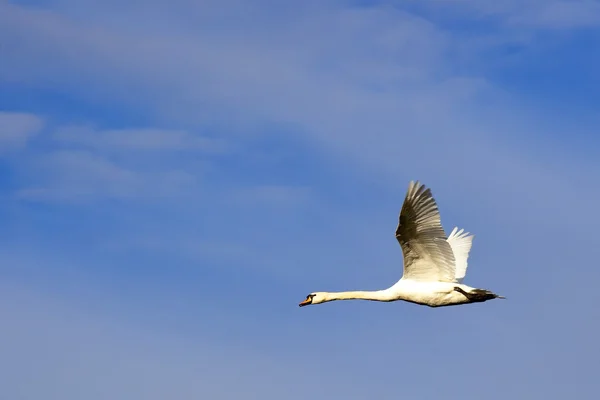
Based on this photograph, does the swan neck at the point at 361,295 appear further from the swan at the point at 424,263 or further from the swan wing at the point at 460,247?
the swan wing at the point at 460,247

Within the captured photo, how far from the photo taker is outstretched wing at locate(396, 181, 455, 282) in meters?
38.0

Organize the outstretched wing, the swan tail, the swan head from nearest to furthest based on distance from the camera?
the outstretched wing, the swan tail, the swan head

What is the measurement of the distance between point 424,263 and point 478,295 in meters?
2.08

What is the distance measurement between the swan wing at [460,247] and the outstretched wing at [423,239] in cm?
467

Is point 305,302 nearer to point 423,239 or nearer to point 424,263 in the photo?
point 424,263

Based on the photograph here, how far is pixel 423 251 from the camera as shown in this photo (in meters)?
39.5

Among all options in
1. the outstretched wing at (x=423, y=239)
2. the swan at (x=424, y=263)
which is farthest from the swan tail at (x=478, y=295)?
the outstretched wing at (x=423, y=239)

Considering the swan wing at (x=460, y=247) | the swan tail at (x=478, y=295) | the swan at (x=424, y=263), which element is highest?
the swan wing at (x=460, y=247)

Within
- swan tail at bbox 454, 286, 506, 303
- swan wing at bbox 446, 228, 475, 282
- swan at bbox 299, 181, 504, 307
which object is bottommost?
swan tail at bbox 454, 286, 506, 303

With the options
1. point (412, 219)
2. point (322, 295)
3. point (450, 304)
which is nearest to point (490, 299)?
point (450, 304)

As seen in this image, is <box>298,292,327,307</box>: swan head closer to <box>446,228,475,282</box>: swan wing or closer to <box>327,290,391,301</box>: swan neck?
<box>327,290,391,301</box>: swan neck

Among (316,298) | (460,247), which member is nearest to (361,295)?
(316,298)

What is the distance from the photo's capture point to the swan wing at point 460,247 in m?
45.2

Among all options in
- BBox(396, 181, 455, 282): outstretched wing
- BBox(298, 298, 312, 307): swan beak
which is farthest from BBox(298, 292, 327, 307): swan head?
BBox(396, 181, 455, 282): outstretched wing
